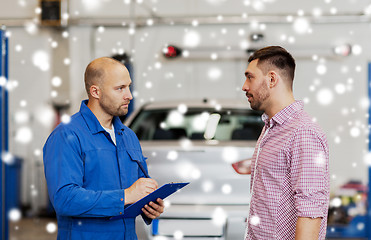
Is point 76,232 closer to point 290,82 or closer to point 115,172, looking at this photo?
point 115,172

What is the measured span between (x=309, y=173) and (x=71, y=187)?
0.83m

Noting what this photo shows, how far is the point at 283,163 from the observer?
183 centimetres

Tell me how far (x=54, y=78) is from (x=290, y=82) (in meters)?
6.25

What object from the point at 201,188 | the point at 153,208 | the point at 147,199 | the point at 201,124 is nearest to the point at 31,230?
the point at 201,124

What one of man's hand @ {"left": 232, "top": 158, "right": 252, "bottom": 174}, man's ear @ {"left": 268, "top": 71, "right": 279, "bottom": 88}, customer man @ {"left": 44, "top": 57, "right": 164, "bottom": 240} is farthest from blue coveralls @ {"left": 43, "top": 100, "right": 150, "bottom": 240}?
man's hand @ {"left": 232, "top": 158, "right": 252, "bottom": 174}

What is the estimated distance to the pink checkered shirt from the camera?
1745 millimetres

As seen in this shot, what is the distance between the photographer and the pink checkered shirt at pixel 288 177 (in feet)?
5.73

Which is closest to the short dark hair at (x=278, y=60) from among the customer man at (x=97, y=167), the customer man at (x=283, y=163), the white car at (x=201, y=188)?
the customer man at (x=283, y=163)

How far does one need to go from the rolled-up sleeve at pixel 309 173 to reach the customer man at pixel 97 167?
54 cm

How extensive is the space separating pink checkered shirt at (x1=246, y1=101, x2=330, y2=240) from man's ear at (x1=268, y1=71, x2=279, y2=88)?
106 mm

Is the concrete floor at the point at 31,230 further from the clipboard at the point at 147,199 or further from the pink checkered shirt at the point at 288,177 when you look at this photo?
the pink checkered shirt at the point at 288,177

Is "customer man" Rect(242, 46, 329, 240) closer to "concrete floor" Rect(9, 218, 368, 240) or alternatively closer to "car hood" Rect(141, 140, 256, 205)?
"car hood" Rect(141, 140, 256, 205)

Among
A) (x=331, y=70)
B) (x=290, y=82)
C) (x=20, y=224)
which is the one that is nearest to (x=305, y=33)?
(x=331, y=70)

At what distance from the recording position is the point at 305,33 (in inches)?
303
